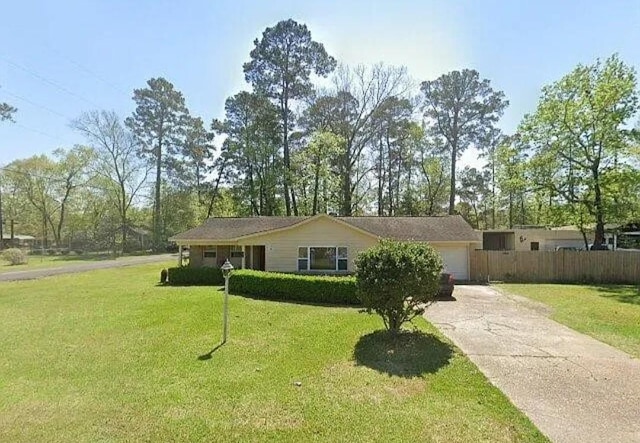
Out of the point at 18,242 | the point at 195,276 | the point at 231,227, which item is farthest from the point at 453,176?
the point at 18,242

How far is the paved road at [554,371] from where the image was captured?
4711 mm

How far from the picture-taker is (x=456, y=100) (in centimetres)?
3441

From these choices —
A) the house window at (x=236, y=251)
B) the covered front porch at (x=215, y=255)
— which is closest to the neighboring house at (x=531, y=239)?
the house window at (x=236, y=251)

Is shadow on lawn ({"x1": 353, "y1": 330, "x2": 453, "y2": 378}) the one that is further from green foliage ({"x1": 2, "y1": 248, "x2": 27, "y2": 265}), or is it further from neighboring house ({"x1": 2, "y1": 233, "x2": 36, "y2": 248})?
neighboring house ({"x1": 2, "y1": 233, "x2": 36, "y2": 248})

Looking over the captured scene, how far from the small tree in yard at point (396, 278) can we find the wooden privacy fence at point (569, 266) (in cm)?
1355

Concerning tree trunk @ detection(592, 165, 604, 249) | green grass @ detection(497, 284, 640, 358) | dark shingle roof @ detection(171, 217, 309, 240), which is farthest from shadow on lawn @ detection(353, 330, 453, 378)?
tree trunk @ detection(592, 165, 604, 249)

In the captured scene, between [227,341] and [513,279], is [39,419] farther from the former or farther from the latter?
[513,279]

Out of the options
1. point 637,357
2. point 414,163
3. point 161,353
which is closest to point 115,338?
point 161,353

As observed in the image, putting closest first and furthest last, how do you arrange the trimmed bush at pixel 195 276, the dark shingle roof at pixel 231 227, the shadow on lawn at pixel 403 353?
the shadow on lawn at pixel 403 353 → the trimmed bush at pixel 195 276 → the dark shingle roof at pixel 231 227

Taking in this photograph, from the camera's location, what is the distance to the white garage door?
20734mm

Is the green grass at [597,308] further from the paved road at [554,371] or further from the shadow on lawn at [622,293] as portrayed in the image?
the paved road at [554,371]

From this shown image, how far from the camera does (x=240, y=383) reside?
599cm

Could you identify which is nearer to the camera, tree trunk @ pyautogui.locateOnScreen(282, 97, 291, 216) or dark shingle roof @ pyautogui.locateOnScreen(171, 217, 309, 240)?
dark shingle roof @ pyautogui.locateOnScreen(171, 217, 309, 240)

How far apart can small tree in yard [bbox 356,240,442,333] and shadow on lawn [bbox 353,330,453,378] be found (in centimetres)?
43
